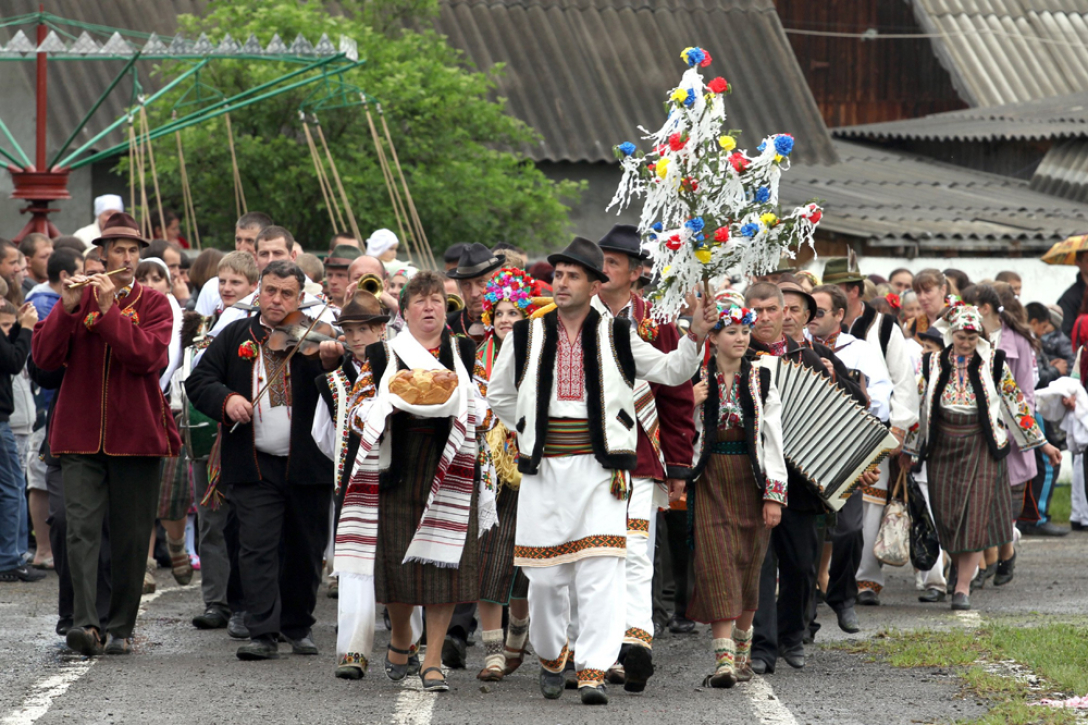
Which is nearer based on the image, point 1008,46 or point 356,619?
point 356,619

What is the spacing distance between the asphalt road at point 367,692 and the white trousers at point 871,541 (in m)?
1.09

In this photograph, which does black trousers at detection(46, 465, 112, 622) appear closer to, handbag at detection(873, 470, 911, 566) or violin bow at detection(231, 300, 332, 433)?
violin bow at detection(231, 300, 332, 433)

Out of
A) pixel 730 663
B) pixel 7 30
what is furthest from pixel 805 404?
pixel 7 30

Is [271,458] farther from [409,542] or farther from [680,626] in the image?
[680,626]

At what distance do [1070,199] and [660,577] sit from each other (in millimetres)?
16749

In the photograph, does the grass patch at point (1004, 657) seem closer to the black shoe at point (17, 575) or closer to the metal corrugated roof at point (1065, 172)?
the black shoe at point (17, 575)

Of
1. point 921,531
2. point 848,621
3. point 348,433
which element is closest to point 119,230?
point 348,433

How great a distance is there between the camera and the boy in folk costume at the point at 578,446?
7250 mm

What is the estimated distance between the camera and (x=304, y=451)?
8.45 meters

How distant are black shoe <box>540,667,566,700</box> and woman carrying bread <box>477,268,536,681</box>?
0.49 metres

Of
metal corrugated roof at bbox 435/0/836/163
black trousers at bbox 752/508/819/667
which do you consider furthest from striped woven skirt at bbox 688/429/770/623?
metal corrugated roof at bbox 435/0/836/163

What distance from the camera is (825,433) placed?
855 cm

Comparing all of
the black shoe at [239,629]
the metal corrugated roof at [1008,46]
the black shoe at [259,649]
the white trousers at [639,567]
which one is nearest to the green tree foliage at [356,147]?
the black shoe at [239,629]

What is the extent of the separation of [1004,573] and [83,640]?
21.6ft
